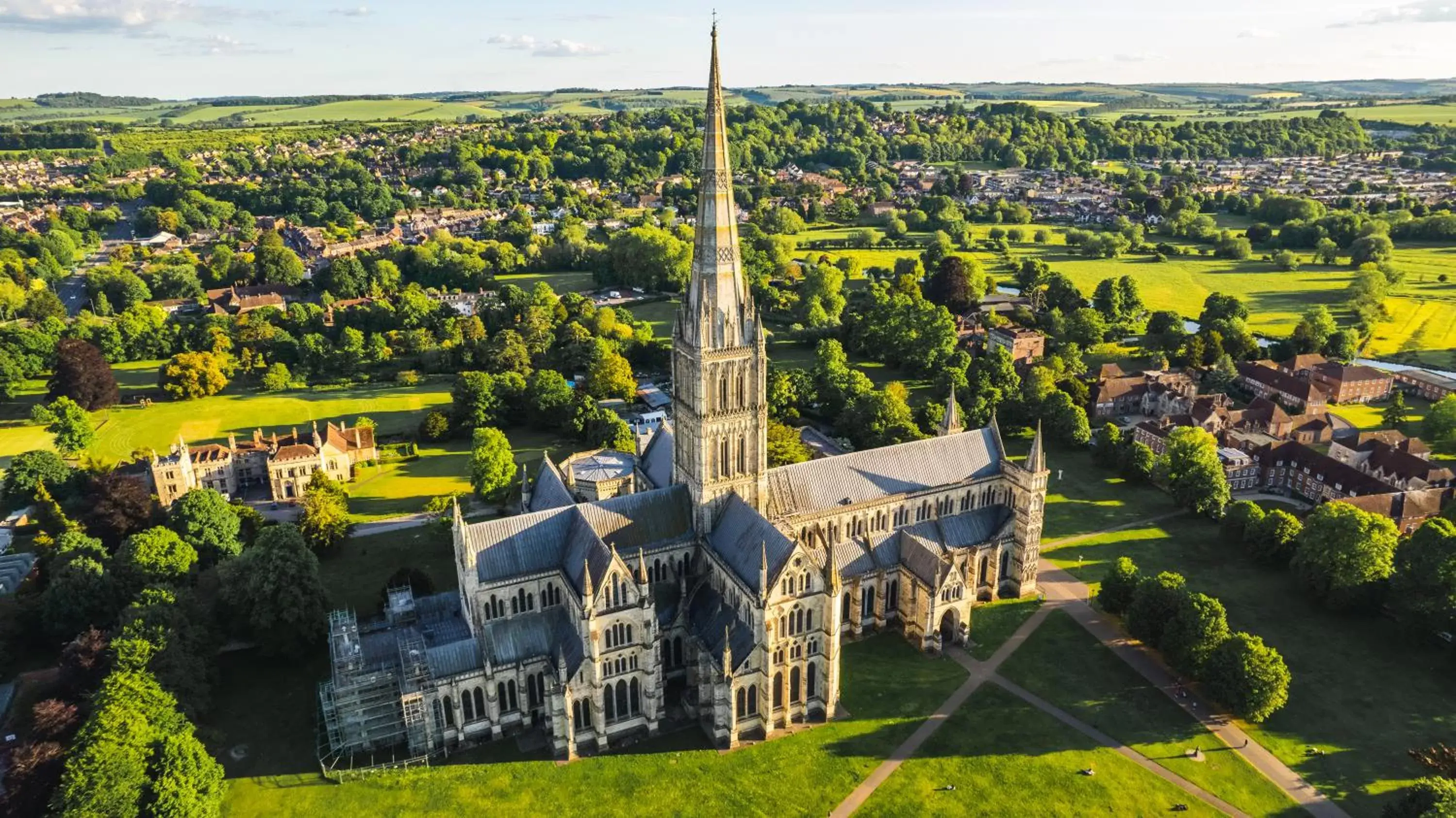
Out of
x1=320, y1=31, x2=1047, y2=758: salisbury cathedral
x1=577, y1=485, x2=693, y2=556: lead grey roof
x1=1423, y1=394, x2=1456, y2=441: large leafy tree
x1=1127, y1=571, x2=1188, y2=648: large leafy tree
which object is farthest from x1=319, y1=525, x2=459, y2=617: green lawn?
x1=1423, y1=394, x2=1456, y2=441: large leafy tree

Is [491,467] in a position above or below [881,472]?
below

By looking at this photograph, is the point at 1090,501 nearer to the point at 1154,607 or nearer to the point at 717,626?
the point at 1154,607

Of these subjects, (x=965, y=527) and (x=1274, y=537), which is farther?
Result: (x=1274, y=537)

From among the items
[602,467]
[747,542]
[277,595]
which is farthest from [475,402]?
[747,542]

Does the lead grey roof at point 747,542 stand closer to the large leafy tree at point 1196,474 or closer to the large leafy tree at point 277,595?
the large leafy tree at point 277,595

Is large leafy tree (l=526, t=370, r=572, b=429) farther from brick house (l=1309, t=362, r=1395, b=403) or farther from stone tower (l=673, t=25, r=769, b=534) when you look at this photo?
brick house (l=1309, t=362, r=1395, b=403)

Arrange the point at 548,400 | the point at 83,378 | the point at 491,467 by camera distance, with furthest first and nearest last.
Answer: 1. the point at 83,378
2. the point at 548,400
3. the point at 491,467

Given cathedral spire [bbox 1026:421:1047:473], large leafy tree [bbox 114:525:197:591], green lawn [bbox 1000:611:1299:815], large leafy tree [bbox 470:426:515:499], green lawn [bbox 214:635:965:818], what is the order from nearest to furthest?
green lawn [bbox 214:635:965:818] < green lawn [bbox 1000:611:1299:815] < large leafy tree [bbox 114:525:197:591] < cathedral spire [bbox 1026:421:1047:473] < large leafy tree [bbox 470:426:515:499]
